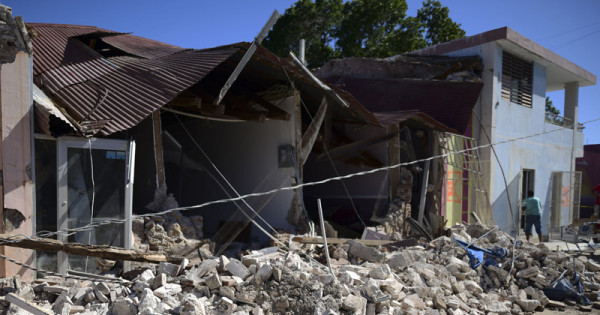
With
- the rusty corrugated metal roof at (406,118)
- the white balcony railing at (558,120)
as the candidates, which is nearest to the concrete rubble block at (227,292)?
A: the rusty corrugated metal roof at (406,118)

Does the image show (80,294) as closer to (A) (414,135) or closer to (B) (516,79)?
(A) (414,135)

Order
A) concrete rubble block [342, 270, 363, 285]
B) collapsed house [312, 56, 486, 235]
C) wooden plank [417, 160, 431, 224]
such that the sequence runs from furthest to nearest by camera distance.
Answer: wooden plank [417, 160, 431, 224] → collapsed house [312, 56, 486, 235] → concrete rubble block [342, 270, 363, 285]

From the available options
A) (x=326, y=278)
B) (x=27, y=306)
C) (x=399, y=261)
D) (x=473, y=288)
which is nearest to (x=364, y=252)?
(x=399, y=261)

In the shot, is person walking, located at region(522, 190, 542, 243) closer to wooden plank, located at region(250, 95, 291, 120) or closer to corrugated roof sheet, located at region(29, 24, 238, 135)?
wooden plank, located at region(250, 95, 291, 120)

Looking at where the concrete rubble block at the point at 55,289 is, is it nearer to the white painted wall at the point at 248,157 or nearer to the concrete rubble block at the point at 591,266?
the white painted wall at the point at 248,157

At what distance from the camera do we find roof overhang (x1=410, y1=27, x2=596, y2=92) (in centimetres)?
1294

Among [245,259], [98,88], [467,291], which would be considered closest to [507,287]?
[467,291]

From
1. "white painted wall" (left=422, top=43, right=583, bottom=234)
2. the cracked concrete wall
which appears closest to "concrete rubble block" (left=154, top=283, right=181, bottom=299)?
the cracked concrete wall

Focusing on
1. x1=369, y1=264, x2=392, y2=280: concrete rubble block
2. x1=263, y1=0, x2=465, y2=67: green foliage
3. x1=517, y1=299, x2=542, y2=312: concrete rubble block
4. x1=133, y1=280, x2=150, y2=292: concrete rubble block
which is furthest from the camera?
x1=263, y1=0, x2=465, y2=67: green foliage

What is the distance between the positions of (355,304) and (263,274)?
944 millimetres

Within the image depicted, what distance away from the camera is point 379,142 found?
10008 millimetres

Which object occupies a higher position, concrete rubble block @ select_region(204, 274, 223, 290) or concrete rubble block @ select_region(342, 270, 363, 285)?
concrete rubble block @ select_region(204, 274, 223, 290)

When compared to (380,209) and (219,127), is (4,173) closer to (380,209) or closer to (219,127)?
(219,127)

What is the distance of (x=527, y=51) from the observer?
1384 centimetres
